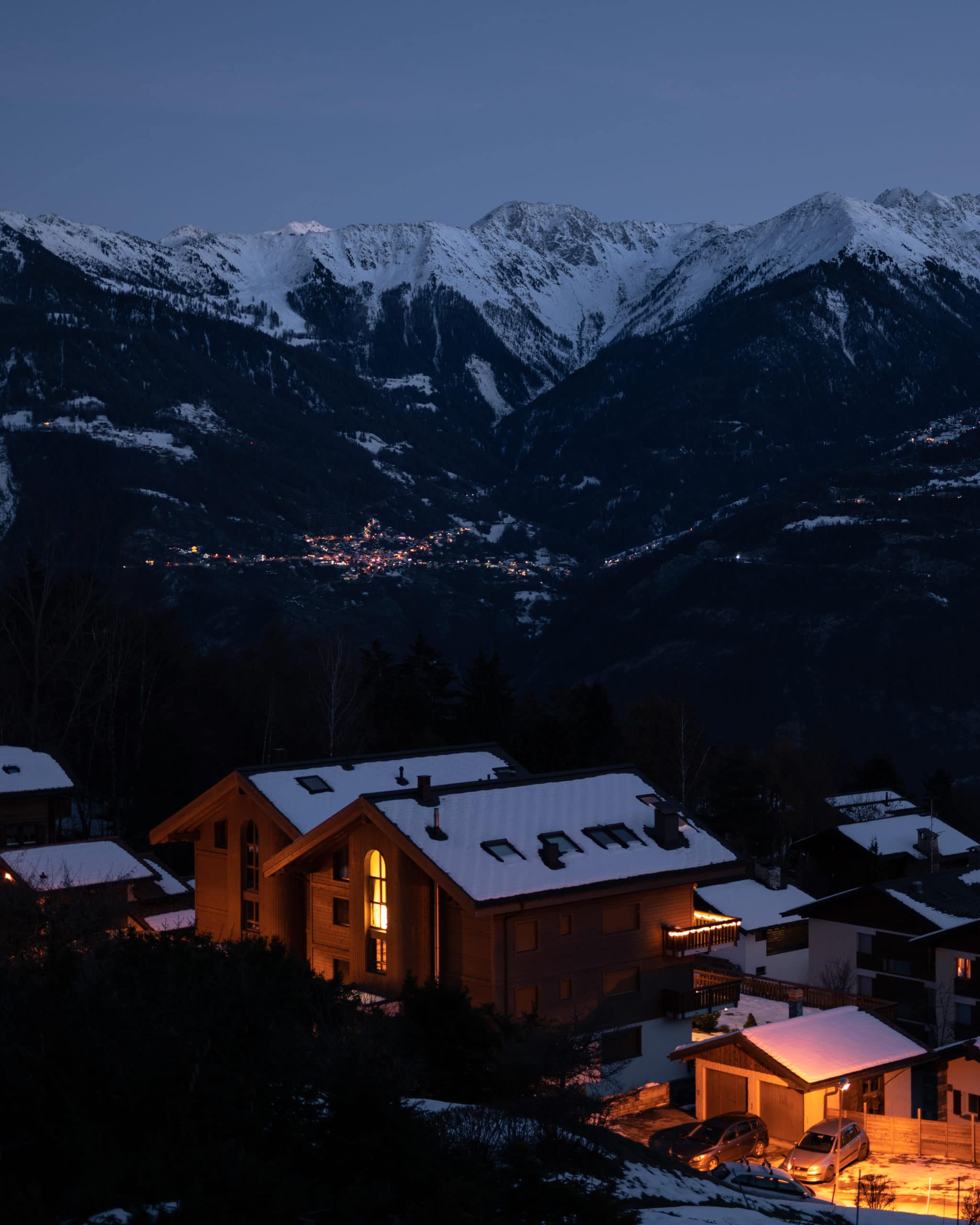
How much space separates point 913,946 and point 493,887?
17.2 meters

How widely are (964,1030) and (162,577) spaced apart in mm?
145031

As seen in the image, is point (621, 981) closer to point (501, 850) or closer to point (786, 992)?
point (501, 850)

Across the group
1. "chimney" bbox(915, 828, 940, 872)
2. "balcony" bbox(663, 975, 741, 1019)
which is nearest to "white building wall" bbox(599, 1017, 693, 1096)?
"balcony" bbox(663, 975, 741, 1019)

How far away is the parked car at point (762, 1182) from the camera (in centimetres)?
2316

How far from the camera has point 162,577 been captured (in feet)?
565

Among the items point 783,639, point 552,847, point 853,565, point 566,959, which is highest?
point 853,565

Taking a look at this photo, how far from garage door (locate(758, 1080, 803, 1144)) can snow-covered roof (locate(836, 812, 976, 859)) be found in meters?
30.3

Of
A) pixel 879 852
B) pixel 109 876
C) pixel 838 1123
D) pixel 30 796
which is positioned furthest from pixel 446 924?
pixel 879 852

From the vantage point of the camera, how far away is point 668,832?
33.7m

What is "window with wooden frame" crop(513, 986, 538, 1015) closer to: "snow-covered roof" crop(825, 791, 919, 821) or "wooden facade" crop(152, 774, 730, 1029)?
"wooden facade" crop(152, 774, 730, 1029)

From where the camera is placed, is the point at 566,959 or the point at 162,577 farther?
the point at 162,577

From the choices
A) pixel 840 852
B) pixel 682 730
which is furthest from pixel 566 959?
pixel 682 730

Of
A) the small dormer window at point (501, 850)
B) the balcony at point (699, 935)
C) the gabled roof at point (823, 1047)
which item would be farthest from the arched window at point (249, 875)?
the gabled roof at point (823, 1047)

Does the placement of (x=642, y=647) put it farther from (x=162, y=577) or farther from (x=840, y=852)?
(x=840, y=852)
